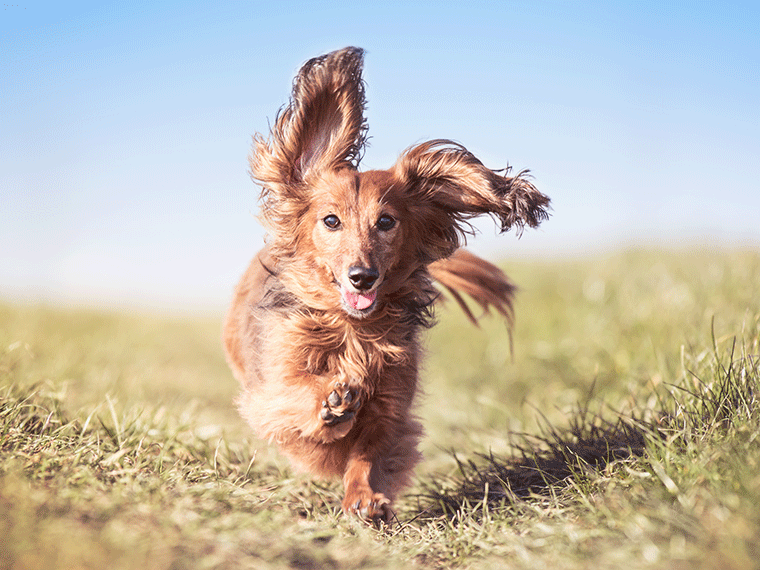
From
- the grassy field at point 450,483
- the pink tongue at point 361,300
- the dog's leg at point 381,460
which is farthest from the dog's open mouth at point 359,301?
the grassy field at point 450,483

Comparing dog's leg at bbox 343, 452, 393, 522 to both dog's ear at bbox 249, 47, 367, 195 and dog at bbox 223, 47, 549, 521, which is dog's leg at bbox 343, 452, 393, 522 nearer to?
dog at bbox 223, 47, 549, 521

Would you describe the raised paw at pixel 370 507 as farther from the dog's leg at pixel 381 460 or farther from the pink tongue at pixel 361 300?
the pink tongue at pixel 361 300

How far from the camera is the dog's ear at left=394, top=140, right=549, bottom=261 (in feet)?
9.74

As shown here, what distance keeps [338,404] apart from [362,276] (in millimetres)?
578

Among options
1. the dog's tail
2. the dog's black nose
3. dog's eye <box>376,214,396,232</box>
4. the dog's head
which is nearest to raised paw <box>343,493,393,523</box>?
the dog's head

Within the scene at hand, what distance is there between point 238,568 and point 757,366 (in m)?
2.13

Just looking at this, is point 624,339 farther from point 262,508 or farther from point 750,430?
point 262,508

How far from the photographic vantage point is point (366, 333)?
285cm

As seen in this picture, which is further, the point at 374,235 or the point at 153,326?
the point at 153,326

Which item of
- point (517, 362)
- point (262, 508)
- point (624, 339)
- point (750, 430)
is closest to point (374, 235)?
point (262, 508)

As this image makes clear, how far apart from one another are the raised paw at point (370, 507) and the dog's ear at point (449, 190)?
1.17 meters

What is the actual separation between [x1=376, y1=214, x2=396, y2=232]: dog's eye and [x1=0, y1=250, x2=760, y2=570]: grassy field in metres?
1.12

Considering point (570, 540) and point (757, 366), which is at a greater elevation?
point (757, 366)

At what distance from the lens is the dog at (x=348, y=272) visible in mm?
2734
